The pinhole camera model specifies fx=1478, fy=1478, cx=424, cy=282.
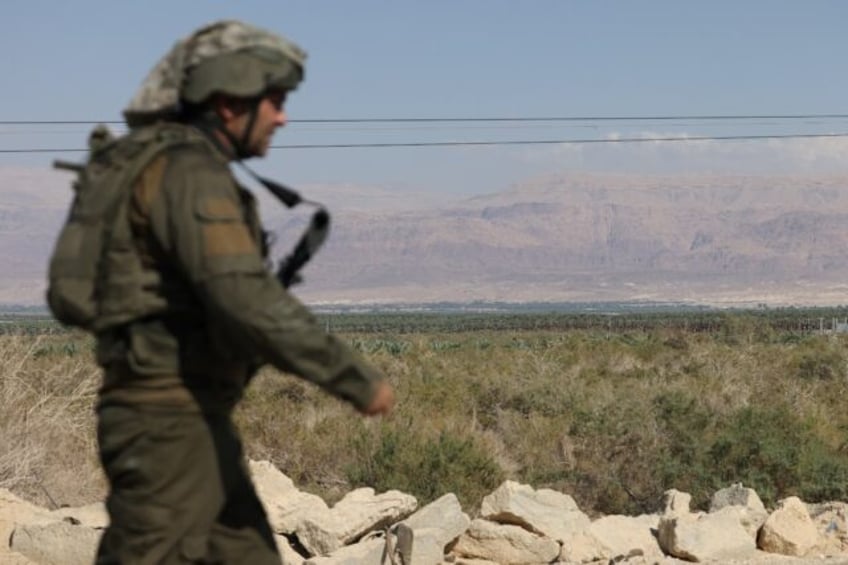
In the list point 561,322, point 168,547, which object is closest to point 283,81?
point 168,547

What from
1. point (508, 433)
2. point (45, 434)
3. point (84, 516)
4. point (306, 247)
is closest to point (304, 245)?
point (306, 247)

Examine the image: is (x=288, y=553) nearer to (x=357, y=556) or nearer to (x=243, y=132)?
(x=357, y=556)

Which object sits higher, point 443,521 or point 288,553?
point 443,521

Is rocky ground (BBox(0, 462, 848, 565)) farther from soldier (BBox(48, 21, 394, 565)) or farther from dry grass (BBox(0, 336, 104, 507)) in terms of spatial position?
soldier (BBox(48, 21, 394, 565))

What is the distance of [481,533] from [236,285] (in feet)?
22.4

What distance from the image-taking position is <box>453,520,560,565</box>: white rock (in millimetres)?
10305

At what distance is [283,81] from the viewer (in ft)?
14.0

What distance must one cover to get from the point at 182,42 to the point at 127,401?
1.06 m

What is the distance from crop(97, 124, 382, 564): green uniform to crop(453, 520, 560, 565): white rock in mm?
6250

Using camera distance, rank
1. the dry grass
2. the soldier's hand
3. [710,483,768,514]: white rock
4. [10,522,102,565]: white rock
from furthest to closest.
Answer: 1. the dry grass
2. [710,483,768,514]: white rock
3. [10,522,102,565]: white rock
4. the soldier's hand

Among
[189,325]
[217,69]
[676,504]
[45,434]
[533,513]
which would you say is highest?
[217,69]

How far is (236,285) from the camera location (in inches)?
153

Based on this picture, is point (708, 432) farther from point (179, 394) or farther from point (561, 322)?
point (561, 322)

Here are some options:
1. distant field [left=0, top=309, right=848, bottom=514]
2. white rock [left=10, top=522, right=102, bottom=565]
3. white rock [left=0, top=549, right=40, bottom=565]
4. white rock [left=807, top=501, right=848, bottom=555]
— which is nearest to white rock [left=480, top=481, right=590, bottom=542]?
white rock [left=807, top=501, right=848, bottom=555]
